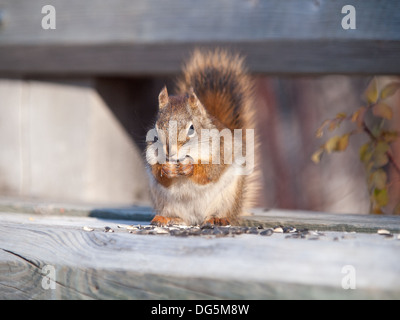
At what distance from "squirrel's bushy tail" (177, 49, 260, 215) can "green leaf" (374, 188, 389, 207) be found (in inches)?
14.3

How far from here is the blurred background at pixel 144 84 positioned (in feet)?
5.72

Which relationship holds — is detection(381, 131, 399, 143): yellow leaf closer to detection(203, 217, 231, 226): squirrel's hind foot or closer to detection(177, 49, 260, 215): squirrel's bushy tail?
detection(177, 49, 260, 215): squirrel's bushy tail

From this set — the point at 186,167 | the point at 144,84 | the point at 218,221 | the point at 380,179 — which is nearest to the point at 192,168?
the point at 186,167

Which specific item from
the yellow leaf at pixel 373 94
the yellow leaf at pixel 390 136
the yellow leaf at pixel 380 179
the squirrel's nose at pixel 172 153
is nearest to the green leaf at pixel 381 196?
the yellow leaf at pixel 380 179

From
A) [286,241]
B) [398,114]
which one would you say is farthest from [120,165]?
[286,241]

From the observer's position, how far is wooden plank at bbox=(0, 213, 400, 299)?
832 millimetres

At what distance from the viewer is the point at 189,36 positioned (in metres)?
1.88

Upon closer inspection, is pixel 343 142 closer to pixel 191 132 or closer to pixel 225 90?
pixel 225 90

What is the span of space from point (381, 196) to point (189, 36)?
0.80m

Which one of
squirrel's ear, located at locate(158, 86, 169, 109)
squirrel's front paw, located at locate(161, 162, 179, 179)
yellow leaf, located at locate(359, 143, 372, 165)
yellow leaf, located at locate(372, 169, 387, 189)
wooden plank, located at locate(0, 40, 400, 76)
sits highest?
wooden plank, located at locate(0, 40, 400, 76)

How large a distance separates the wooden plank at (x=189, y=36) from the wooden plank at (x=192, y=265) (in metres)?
0.78

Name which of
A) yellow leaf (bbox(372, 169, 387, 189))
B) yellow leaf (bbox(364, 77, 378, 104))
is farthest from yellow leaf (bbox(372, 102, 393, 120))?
yellow leaf (bbox(372, 169, 387, 189))

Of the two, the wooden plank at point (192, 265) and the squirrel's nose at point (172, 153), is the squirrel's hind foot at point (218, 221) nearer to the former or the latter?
the squirrel's nose at point (172, 153)

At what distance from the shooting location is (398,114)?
2.51 metres
